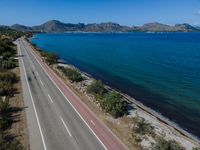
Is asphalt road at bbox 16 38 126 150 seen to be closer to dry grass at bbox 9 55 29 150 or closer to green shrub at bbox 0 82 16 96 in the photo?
dry grass at bbox 9 55 29 150

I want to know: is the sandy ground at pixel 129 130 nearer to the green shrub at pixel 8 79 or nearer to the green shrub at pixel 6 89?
the green shrub at pixel 6 89

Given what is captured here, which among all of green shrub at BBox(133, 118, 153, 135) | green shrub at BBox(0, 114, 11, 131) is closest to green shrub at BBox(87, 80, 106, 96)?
green shrub at BBox(133, 118, 153, 135)

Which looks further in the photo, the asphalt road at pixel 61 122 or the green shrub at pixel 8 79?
the green shrub at pixel 8 79

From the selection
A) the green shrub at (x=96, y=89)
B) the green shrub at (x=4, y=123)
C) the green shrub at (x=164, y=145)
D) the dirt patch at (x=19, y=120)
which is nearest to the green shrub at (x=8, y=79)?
the dirt patch at (x=19, y=120)

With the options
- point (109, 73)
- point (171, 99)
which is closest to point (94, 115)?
point (171, 99)

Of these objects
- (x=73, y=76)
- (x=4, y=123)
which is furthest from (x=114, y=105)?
(x=73, y=76)

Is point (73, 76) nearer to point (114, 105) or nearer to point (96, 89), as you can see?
point (96, 89)
